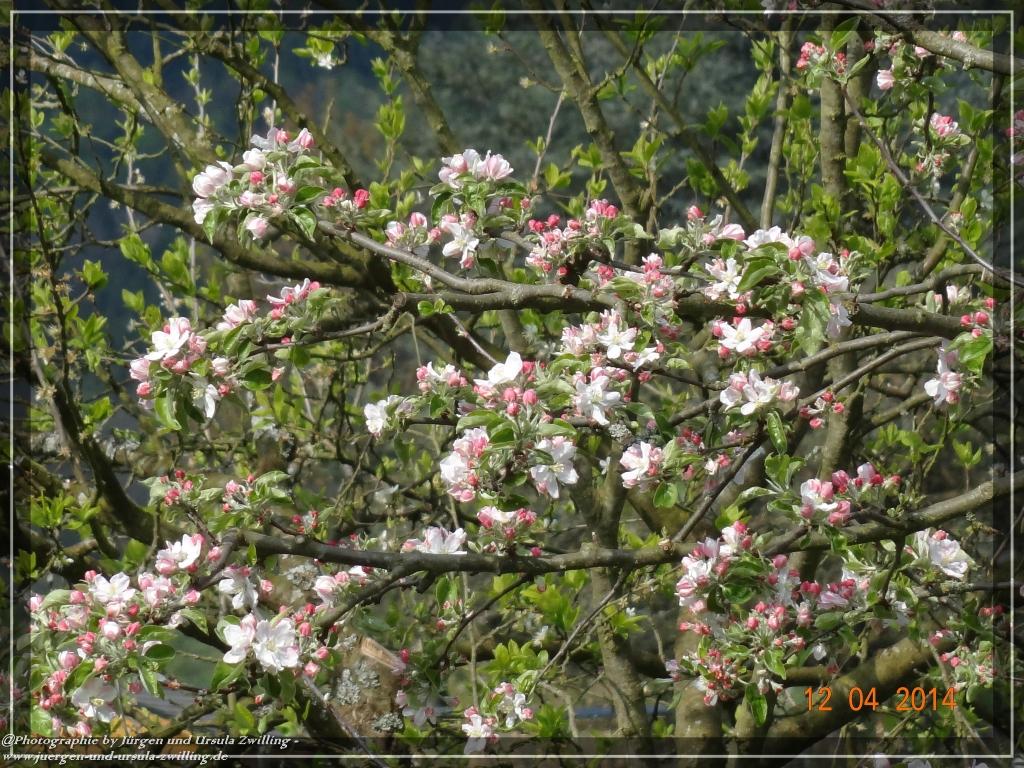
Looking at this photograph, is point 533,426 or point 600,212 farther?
point 600,212

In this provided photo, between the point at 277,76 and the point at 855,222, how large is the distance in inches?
70.6

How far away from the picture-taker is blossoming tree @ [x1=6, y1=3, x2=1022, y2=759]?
5.06ft

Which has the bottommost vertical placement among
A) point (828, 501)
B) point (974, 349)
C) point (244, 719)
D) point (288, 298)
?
point (244, 719)

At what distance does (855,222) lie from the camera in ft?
9.57

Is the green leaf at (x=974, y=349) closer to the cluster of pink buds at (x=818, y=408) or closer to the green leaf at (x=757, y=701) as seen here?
the cluster of pink buds at (x=818, y=408)

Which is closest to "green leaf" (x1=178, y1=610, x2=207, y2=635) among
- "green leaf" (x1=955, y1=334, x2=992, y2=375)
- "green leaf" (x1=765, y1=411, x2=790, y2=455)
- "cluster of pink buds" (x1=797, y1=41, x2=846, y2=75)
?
"green leaf" (x1=765, y1=411, x2=790, y2=455)

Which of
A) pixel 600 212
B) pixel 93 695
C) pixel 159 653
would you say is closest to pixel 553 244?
pixel 600 212

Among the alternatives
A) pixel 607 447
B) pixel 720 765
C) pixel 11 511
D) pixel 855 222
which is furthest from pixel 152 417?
pixel 855 222

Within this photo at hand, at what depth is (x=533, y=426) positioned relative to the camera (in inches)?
55.4

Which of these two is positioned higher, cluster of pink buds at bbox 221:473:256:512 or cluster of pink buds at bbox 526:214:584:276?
cluster of pink buds at bbox 526:214:584:276

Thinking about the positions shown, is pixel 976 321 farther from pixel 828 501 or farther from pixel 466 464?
pixel 466 464

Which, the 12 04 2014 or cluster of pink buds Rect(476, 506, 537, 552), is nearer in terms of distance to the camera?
cluster of pink buds Rect(476, 506, 537, 552)

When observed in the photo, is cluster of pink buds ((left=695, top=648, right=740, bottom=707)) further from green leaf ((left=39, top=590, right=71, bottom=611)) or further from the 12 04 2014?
green leaf ((left=39, top=590, right=71, bottom=611))

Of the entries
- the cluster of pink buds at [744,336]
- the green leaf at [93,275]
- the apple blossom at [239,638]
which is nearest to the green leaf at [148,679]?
the apple blossom at [239,638]
